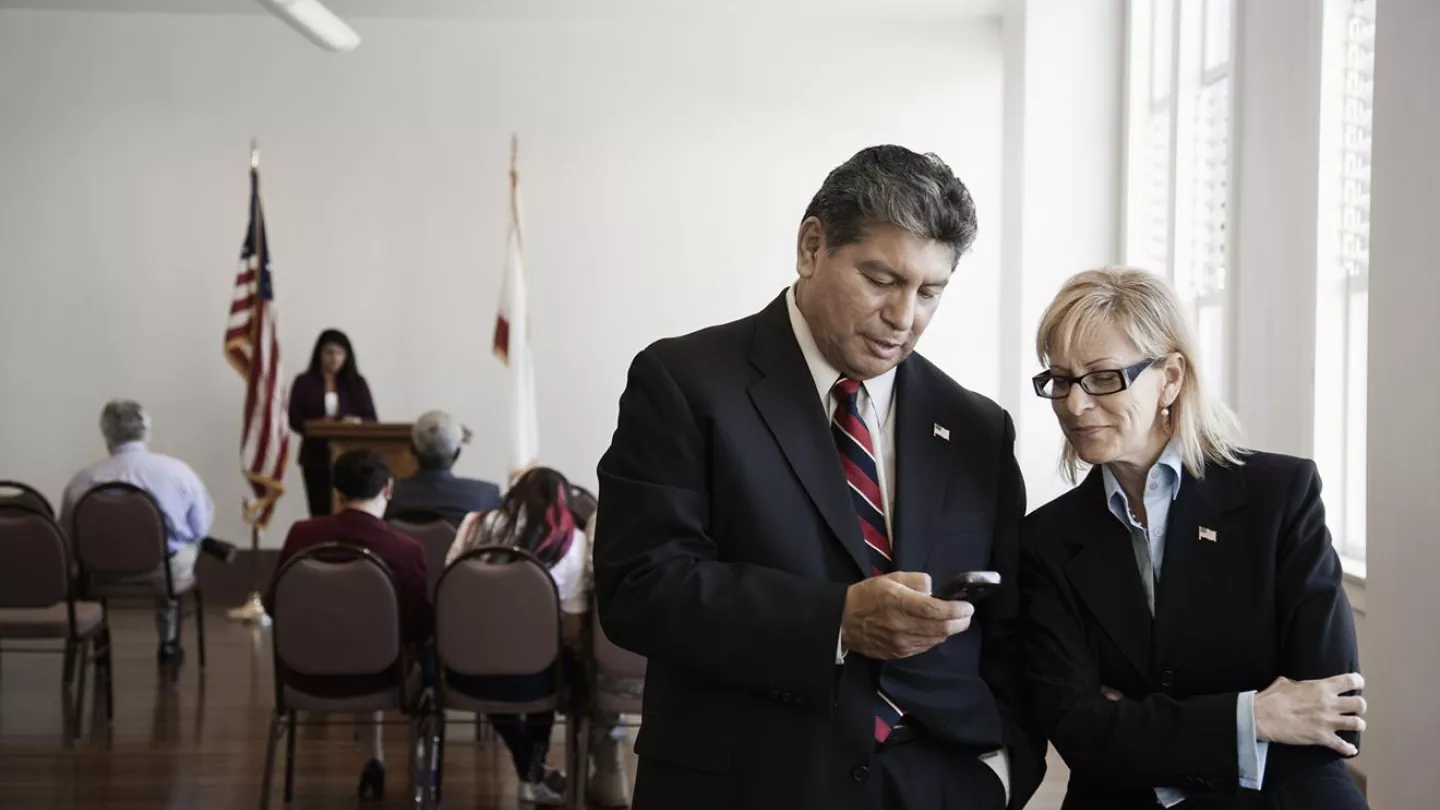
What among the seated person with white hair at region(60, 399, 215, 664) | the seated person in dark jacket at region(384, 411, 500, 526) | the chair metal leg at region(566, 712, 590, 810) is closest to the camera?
the chair metal leg at region(566, 712, 590, 810)

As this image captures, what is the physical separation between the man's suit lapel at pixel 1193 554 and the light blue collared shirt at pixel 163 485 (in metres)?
6.54

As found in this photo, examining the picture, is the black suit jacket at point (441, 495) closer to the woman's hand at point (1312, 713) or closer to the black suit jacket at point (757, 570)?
the black suit jacket at point (757, 570)

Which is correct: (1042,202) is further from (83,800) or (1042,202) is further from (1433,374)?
(83,800)

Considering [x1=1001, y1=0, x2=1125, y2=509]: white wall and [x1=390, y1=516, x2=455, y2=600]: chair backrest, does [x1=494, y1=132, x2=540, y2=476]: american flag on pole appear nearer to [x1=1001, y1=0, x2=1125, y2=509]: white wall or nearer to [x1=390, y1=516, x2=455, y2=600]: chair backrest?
[x1=390, y1=516, x2=455, y2=600]: chair backrest

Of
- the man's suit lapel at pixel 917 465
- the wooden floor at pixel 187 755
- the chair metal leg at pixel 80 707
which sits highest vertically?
the man's suit lapel at pixel 917 465

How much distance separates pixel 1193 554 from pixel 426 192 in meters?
9.65

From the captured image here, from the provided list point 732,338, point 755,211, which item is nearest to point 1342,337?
point 732,338

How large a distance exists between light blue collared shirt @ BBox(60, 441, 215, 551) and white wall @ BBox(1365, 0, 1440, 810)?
6.09m

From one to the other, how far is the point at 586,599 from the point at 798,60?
6.94 meters

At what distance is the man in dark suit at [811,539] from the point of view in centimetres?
185

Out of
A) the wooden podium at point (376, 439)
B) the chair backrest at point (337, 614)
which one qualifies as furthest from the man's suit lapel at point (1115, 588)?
the wooden podium at point (376, 439)

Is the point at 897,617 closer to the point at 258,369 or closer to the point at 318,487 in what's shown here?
the point at 258,369

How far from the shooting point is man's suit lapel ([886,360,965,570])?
196cm

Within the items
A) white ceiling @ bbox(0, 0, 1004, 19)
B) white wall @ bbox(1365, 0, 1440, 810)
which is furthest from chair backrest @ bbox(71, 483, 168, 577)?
white wall @ bbox(1365, 0, 1440, 810)
